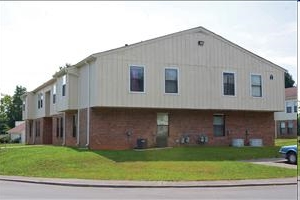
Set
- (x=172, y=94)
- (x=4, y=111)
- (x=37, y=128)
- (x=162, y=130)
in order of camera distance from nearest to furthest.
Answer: (x=172, y=94)
(x=162, y=130)
(x=37, y=128)
(x=4, y=111)

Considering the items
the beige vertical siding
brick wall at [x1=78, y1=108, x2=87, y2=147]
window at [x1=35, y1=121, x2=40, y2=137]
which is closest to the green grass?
the beige vertical siding

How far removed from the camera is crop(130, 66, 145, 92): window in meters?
27.5

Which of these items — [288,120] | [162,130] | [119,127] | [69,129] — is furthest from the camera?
[288,120]

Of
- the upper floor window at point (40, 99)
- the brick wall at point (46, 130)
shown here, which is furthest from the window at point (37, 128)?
the brick wall at point (46, 130)

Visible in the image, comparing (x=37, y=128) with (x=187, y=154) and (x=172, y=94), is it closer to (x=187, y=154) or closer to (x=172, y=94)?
(x=172, y=94)

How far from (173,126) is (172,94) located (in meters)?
2.18

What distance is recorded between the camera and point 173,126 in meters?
29.3

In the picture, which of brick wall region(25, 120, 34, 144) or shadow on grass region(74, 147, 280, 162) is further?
brick wall region(25, 120, 34, 144)

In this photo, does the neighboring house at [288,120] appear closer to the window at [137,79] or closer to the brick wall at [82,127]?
the window at [137,79]

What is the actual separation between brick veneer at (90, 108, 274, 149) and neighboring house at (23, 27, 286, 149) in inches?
2.3

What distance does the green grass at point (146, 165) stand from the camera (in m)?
18.1

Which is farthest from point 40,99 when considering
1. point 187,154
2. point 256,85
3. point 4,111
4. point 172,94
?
point 4,111

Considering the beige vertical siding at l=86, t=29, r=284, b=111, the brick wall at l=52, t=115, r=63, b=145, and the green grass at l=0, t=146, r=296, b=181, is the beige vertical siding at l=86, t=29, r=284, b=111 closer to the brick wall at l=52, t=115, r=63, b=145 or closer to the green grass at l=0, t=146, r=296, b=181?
the green grass at l=0, t=146, r=296, b=181

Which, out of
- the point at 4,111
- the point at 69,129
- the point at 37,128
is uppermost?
the point at 4,111
